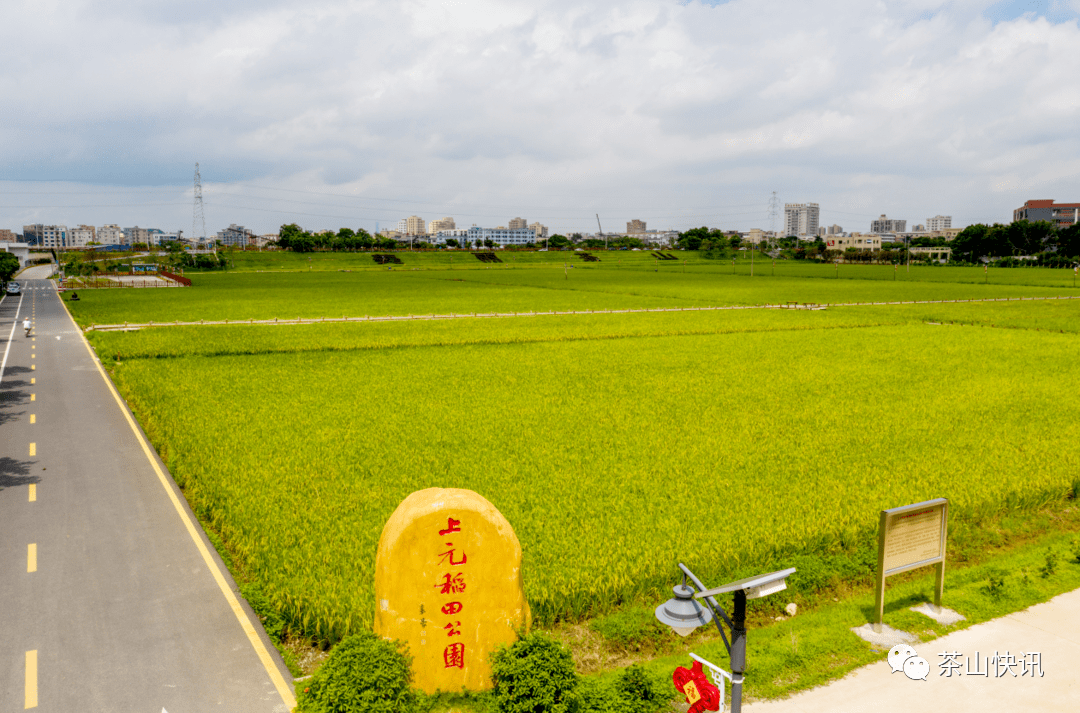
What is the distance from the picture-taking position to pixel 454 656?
790 cm

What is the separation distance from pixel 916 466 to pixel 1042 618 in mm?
6581

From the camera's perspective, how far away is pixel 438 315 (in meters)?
53.7

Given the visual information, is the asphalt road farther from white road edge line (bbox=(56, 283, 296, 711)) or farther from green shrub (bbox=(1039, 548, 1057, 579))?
green shrub (bbox=(1039, 548, 1057, 579))

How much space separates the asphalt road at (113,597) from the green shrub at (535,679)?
2.90 m

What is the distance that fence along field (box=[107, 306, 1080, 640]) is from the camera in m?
11.4

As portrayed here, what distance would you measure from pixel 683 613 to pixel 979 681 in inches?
182

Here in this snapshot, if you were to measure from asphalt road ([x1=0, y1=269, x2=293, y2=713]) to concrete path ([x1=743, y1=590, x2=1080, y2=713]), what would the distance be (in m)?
6.41

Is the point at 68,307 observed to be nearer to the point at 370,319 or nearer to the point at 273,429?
the point at 370,319

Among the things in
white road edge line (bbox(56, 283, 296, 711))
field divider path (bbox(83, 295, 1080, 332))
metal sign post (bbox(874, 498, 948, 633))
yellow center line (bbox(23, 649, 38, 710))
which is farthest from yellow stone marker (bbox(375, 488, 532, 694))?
field divider path (bbox(83, 295, 1080, 332))

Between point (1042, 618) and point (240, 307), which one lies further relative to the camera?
point (240, 307)

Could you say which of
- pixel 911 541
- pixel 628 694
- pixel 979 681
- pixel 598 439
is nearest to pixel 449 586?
pixel 628 694

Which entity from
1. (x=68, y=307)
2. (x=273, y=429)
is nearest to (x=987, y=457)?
(x=273, y=429)

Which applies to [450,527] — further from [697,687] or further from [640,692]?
[697,687]

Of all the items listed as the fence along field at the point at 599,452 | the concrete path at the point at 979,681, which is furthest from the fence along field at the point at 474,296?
the concrete path at the point at 979,681
